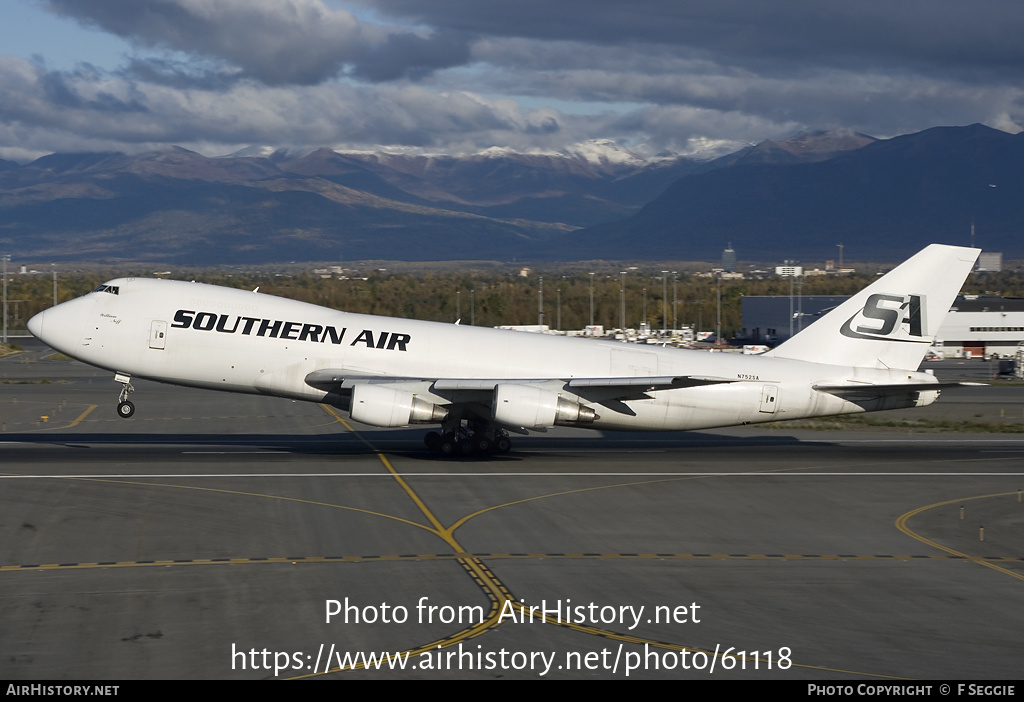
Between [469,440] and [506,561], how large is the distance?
15283mm

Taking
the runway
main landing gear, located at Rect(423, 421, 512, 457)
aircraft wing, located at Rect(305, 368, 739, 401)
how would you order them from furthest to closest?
main landing gear, located at Rect(423, 421, 512, 457) → aircraft wing, located at Rect(305, 368, 739, 401) → the runway

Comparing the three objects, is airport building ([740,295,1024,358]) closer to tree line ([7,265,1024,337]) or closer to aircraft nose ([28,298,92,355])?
tree line ([7,265,1024,337])

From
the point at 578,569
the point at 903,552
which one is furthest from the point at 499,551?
the point at 903,552

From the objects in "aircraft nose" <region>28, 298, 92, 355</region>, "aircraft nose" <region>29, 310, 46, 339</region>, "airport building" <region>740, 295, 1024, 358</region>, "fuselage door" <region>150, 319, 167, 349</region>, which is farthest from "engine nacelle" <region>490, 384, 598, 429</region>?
"airport building" <region>740, 295, 1024, 358</region>

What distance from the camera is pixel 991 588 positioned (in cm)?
2072

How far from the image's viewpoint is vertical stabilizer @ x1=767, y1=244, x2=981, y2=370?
3825 centimetres

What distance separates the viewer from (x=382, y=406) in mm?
34344

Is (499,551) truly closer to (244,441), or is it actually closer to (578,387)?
(578,387)

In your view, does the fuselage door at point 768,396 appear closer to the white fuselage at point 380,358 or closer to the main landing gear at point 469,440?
the white fuselage at point 380,358

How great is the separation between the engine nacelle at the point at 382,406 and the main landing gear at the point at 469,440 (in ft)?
7.87

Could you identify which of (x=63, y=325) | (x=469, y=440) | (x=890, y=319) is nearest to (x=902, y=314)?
(x=890, y=319)

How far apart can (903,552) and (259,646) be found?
14510 millimetres

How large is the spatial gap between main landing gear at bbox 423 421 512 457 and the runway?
607 mm

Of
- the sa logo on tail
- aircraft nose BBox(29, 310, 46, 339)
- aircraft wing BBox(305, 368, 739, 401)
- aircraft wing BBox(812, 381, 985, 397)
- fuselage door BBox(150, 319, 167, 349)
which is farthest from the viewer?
the sa logo on tail
